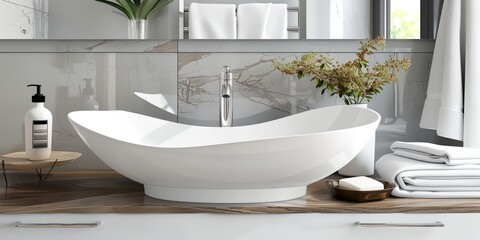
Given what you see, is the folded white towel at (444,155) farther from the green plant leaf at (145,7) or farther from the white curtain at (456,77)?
the green plant leaf at (145,7)

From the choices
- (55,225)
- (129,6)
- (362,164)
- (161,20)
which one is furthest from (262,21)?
(55,225)

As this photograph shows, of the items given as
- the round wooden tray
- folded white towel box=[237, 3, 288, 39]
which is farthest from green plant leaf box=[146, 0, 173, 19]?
the round wooden tray

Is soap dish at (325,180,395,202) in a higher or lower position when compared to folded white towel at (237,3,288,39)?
lower

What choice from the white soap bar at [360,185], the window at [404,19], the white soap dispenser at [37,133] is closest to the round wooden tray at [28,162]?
the white soap dispenser at [37,133]

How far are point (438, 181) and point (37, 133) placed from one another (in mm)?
1052

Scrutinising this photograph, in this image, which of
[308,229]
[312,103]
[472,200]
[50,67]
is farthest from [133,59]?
[472,200]

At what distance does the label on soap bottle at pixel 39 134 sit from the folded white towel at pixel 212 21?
0.54 metres

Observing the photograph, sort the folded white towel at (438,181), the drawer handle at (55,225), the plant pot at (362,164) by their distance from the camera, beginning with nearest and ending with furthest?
the drawer handle at (55,225) < the folded white towel at (438,181) < the plant pot at (362,164)

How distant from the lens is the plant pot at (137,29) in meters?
1.78

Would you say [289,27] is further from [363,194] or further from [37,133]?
[37,133]

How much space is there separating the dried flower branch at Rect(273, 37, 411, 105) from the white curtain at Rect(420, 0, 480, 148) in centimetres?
13

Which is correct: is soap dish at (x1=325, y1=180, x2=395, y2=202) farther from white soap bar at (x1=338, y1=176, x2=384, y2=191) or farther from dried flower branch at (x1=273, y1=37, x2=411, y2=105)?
dried flower branch at (x1=273, y1=37, x2=411, y2=105)

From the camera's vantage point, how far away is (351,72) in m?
1.62

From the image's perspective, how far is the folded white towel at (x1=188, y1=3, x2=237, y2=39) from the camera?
1769 mm
